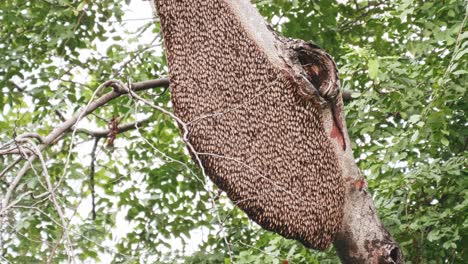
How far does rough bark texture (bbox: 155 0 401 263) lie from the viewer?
3.78 m

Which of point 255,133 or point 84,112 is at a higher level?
point 84,112

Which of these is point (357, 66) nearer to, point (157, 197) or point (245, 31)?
point (245, 31)

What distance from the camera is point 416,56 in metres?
5.89

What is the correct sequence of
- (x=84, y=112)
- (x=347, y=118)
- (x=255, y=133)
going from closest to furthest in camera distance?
(x=255, y=133) < (x=84, y=112) < (x=347, y=118)

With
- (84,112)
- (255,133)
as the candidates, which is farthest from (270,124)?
(84,112)

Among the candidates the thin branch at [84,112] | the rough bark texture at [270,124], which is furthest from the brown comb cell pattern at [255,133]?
the thin branch at [84,112]

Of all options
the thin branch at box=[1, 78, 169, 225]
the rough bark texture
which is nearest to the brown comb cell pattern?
the rough bark texture

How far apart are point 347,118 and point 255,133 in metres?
1.79

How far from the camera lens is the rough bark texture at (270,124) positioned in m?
3.78

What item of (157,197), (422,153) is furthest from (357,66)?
(157,197)

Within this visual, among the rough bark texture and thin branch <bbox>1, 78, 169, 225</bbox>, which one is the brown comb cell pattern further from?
thin branch <bbox>1, 78, 169, 225</bbox>

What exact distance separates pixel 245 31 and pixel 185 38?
0.25 meters

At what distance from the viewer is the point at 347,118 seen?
18.0 feet

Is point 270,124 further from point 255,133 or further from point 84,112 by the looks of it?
point 84,112
